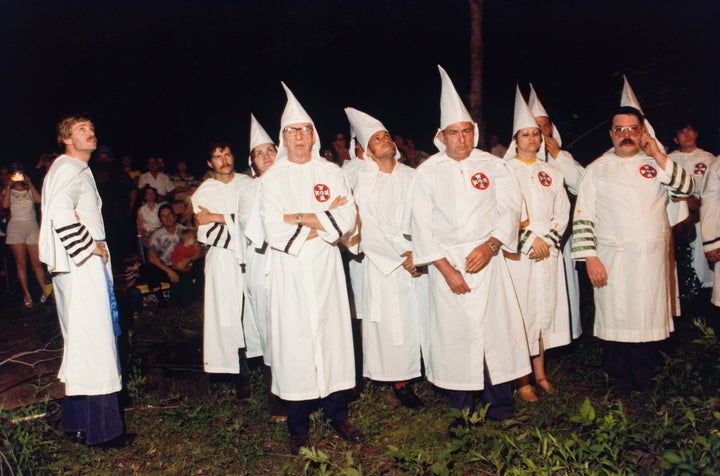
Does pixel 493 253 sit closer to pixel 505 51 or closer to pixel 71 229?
pixel 71 229

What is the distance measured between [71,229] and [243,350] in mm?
2235

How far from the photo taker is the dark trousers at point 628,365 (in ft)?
17.8

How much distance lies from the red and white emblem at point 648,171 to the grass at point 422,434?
135 cm

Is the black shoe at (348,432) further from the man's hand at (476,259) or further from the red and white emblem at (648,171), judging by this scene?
the red and white emblem at (648,171)

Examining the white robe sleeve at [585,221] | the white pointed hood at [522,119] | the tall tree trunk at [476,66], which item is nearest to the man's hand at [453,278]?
the white robe sleeve at [585,221]

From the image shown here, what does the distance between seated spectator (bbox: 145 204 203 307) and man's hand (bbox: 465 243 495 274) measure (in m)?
5.79

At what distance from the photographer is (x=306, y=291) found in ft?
15.7

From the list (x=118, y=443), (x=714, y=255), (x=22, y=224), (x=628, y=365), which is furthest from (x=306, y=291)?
(x=22, y=224)

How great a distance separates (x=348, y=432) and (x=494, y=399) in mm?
1162

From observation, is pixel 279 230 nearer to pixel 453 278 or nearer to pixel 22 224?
pixel 453 278

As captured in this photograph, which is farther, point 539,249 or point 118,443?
point 539,249

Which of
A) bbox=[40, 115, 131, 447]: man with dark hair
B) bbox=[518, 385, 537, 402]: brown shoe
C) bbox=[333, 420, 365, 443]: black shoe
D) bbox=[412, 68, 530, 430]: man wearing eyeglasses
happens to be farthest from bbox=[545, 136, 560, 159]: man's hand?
bbox=[40, 115, 131, 447]: man with dark hair

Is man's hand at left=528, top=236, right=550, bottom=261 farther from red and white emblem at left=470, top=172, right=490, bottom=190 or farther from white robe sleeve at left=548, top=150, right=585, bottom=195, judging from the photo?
white robe sleeve at left=548, top=150, right=585, bottom=195

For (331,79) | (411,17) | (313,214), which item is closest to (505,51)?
(411,17)
